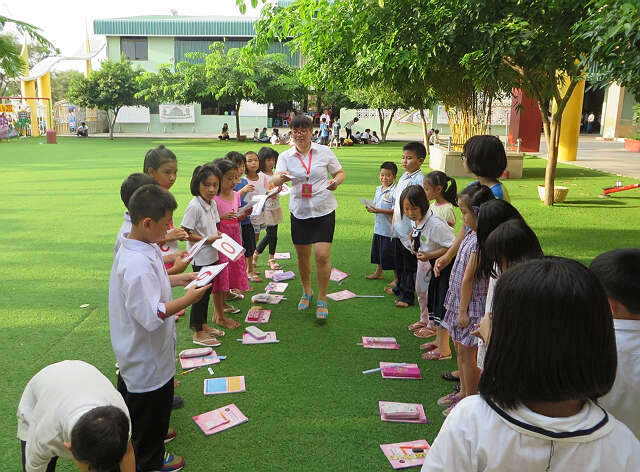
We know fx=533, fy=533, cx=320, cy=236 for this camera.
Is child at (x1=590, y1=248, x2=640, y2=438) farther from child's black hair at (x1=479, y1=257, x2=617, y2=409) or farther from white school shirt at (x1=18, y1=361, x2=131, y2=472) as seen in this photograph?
white school shirt at (x1=18, y1=361, x2=131, y2=472)

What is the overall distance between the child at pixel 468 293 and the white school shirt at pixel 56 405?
1.97 meters

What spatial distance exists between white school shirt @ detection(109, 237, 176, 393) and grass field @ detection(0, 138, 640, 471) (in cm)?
64

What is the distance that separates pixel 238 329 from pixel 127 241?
228cm

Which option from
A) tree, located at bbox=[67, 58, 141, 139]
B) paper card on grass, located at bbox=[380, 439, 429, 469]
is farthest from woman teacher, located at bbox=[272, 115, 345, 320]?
tree, located at bbox=[67, 58, 141, 139]

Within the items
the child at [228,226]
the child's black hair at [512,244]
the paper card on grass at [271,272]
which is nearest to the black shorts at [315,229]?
the child at [228,226]

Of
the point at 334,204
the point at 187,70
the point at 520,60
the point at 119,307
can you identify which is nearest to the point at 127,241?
the point at 119,307

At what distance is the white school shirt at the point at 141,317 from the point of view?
256 cm

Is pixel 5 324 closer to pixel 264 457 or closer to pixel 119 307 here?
pixel 119 307

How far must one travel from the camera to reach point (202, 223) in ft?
14.3

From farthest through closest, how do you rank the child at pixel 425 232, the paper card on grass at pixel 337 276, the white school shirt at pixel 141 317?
the paper card on grass at pixel 337 276, the child at pixel 425 232, the white school shirt at pixel 141 317

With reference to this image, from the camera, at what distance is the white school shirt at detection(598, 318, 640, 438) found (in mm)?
1849

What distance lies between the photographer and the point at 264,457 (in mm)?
2996

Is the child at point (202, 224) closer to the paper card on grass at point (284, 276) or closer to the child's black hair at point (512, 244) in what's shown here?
the paper card on grass at point (284, 276)

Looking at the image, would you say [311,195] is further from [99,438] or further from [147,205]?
[99,438]
